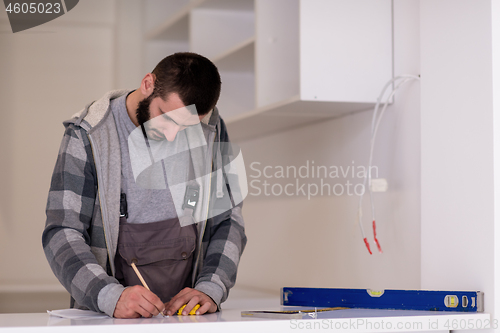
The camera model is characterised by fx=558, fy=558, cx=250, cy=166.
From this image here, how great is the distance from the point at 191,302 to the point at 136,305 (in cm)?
11

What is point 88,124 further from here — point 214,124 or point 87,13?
point 87,13

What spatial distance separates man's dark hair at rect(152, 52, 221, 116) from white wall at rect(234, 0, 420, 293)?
1.58ft

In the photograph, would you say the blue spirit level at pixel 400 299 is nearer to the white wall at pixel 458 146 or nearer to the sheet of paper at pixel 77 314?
the white wall at pixel 458 146

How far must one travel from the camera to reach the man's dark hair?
114cm

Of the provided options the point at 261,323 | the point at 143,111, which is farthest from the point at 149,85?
the point at 261,323

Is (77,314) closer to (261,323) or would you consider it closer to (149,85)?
(261,323)

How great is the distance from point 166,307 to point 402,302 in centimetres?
43

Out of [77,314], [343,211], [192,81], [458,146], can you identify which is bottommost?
[77,314]

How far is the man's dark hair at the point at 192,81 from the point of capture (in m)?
1.14

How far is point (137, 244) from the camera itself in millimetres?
1204

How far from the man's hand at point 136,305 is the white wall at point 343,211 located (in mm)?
768

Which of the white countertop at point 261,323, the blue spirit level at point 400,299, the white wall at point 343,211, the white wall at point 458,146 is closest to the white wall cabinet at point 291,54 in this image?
the white wall at point 343,211

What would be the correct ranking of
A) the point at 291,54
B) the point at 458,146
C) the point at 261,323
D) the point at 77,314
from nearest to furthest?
the point at 261,323 → the point at 77,314 → the point at 458,146 → the point at 291,54

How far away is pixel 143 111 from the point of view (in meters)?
1.21
